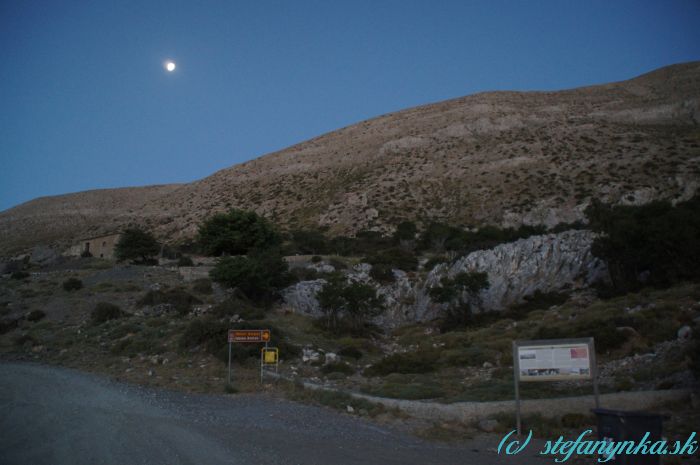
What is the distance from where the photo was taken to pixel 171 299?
2623 cm

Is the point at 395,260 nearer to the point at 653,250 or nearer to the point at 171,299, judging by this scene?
the point at 171,299

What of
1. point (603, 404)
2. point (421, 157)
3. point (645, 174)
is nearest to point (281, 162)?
point (421, 157)

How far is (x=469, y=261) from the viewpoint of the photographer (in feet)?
96.3

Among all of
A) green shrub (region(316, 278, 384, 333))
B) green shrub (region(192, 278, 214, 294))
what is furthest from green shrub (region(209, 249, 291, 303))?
green shrub (region(316, 278, 384, 333))

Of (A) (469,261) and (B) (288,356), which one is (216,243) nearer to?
(A) (469,261)

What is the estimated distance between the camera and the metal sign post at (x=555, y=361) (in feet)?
28.2

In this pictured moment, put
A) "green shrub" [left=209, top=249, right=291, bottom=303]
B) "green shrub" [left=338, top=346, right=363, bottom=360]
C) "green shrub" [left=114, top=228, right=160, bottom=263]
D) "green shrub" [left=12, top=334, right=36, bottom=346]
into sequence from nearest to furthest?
"green shrub" [left=338, top=346, right=363, bottom=360]
"green shrub" [left=12, top=334, right=36, bottom=346]
"green shrub" [left=209, top=249, right=291, bottom=303]
"green shrub" [left=114, top=228, right=160, bottom=263]

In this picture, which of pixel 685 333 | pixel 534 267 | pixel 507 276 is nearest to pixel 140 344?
pixel 685 333

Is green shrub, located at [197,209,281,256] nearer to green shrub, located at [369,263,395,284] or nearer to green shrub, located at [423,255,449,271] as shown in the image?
green shrub, located at [369,263,395,284]

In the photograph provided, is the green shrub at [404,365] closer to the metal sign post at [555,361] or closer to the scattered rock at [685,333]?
the scattered rock at [685,333]

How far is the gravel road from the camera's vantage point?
270 inches

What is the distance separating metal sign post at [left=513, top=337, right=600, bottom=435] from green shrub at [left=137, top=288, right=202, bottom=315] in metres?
19.8

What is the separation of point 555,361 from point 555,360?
0.02 m

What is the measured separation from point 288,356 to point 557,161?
50432 millimetres
